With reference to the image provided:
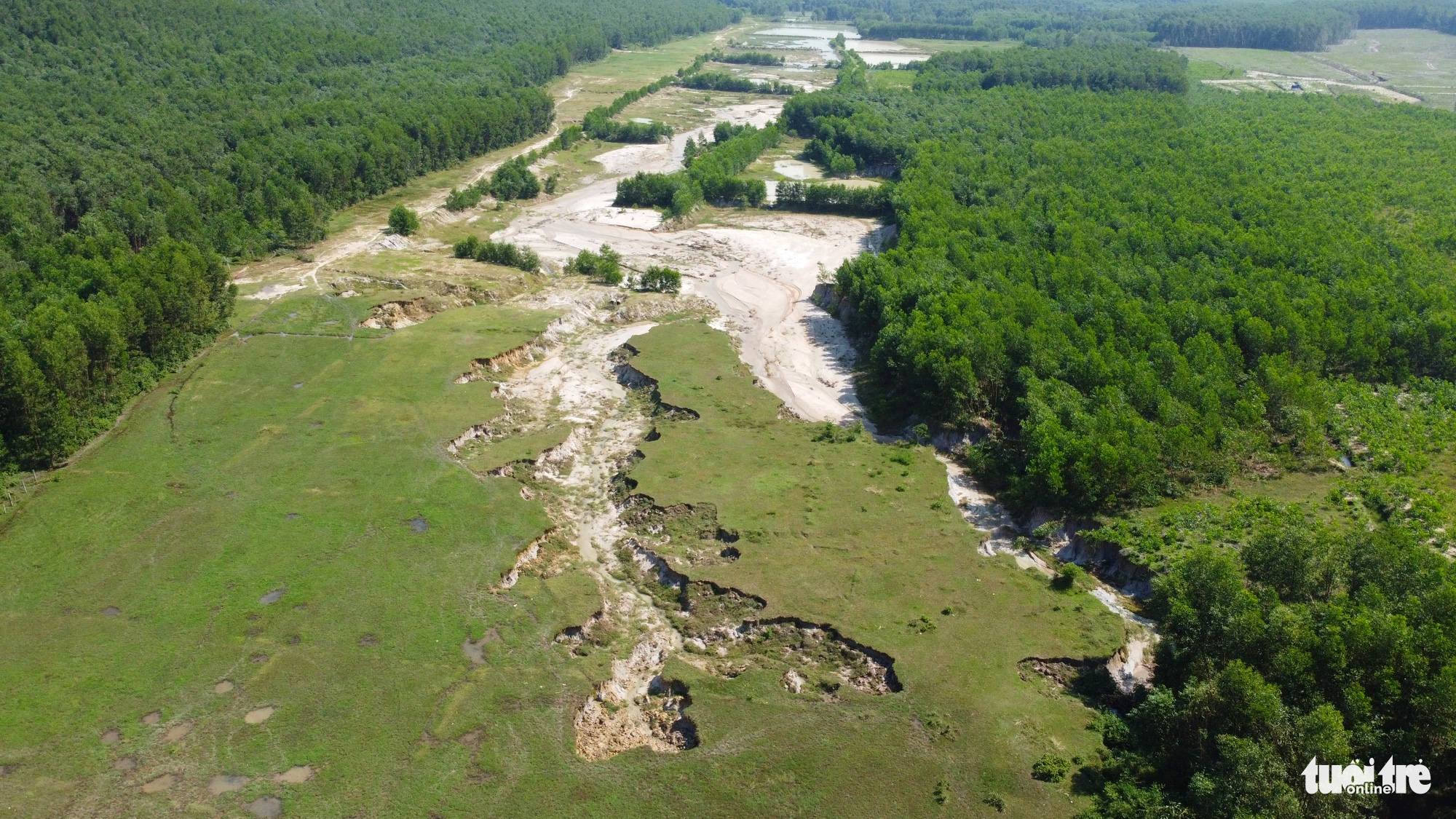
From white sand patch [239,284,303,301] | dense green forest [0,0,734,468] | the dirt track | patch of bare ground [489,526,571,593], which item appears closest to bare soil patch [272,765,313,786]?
patch of bare ground [489,526,571,593]

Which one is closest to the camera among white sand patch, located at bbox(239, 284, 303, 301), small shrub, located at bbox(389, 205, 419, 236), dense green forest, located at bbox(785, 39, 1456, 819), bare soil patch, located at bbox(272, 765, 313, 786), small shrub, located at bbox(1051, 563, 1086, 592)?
bare soil patch, located at bbox(272, 765, 313, 786)

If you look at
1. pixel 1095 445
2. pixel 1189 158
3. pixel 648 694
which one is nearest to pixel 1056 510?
pixel 1095 445

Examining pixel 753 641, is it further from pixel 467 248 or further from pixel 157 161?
pixel 157 161

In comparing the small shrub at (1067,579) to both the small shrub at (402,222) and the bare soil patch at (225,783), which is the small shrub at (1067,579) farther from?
the small shrub at (402,222)

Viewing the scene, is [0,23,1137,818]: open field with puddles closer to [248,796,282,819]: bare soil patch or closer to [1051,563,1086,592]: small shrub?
[248,796,282,819]: bare soil patch

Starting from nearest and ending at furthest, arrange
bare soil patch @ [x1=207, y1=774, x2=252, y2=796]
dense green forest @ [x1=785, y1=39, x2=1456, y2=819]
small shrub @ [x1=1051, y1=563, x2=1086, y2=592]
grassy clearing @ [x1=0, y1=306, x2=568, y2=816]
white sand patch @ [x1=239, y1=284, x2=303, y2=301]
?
1. bare soil patch @ [x1=207, y1=774, x2=252, y2=796]
2. dense green forest @ [x1=785, y1=39, x2=1456, y2=819]
3. grassy clearing @ [x1=0, y1=306, x2=568, y2=816]
4. small shrub @ [x1=1051, y1=563, x2=1086, y2=592]
5. white sand patch @ [x1=239, y1=284, x2=303, y2=301]

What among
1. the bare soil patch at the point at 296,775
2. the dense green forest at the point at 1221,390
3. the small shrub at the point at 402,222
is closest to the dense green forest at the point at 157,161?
the small shrub at the point at 402,222

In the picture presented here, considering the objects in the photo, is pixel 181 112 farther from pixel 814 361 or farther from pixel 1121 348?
pixel 1121 348

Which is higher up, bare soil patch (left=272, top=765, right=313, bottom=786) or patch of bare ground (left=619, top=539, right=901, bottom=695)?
bare soil patch (left=272, top=765, right=313, bottom=786)
